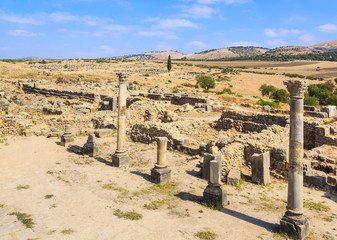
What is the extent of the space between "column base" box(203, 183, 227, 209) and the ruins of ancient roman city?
31 mm

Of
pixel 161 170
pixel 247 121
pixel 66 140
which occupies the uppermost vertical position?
pixel 247 121

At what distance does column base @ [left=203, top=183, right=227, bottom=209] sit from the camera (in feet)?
27.5

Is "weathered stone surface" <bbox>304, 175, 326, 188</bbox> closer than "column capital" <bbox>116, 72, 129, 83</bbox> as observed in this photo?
Yes

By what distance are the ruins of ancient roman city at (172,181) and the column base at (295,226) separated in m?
0.02

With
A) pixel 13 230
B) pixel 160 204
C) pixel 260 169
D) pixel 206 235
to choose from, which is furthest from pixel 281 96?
pixel 13 230

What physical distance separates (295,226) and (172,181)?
4.86 metres

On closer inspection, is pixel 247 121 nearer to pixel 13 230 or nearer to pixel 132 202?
pixel 132 202

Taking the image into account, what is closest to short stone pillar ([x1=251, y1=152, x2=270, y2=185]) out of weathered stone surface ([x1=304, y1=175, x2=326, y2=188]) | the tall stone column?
weathered stone surface ([x1=304, y1=175, x2=326, y2=188])

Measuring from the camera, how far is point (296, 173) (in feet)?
23.3

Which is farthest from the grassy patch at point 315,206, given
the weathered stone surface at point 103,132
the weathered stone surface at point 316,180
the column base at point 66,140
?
the weathered stone surface at point 103,132

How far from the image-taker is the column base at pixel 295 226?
6.75 m

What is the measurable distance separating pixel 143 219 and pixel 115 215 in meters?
0.81

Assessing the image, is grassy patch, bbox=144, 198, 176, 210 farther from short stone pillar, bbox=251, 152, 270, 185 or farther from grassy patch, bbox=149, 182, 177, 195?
short stone pillar, bbox=251, 152, 270, 185

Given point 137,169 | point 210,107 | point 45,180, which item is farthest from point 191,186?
point 210,107
